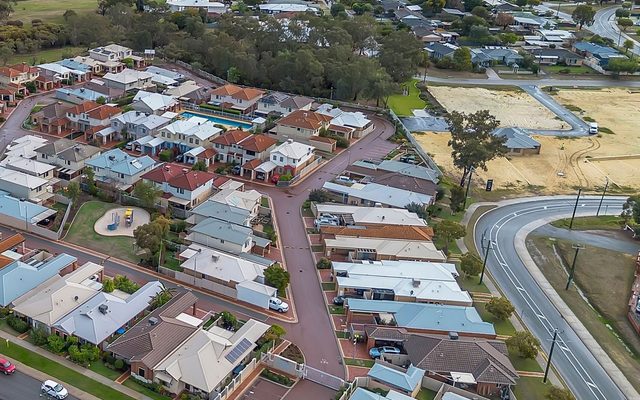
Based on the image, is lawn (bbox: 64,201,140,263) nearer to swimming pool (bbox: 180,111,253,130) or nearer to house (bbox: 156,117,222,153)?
house (bbox: 156,117,222,153)

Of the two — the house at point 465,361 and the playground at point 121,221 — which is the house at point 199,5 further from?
the house at point 465,361

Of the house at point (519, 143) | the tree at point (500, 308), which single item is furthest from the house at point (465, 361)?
the house at point (519, 143)

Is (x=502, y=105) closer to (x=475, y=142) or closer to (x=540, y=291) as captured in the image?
(x=475, y=142)

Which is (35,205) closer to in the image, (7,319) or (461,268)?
(7,319)

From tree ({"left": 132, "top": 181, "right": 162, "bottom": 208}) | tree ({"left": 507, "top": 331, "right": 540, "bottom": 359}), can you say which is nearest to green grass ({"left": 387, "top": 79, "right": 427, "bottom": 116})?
tree ({"left": 132, "top": 181, "right": 162, "bottom": 208})

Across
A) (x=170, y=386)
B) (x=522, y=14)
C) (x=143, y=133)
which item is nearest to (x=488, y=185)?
(x=143, y=133)

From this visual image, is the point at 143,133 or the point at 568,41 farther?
the point at 568,41
